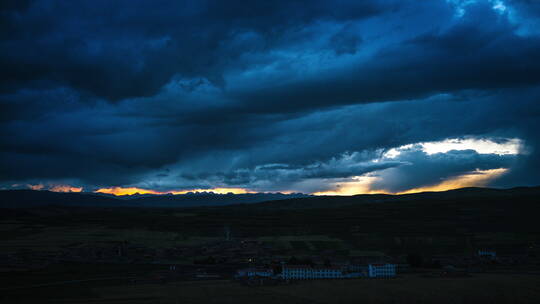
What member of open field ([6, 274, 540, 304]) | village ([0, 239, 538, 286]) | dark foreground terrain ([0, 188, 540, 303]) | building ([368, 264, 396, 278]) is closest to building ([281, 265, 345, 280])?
village ([0, 239, 538, 286])

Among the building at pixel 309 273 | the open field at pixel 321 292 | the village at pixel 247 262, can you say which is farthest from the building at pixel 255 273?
the open field at pixel 321 292

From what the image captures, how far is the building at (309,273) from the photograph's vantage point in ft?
300

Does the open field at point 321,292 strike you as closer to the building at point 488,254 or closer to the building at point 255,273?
the building at point 255,273

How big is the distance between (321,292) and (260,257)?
53.2 metres

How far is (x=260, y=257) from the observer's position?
12331 centimetres

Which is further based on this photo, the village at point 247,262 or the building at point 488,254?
the building at point 488,254

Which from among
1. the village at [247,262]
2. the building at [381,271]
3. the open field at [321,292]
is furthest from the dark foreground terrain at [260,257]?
the building at [381,271]

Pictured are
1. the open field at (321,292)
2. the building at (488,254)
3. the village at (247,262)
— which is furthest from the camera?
the building at (488,254)

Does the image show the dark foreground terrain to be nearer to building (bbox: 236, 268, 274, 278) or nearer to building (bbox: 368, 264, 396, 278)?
building (bbox: 368, 264, 396, 278)

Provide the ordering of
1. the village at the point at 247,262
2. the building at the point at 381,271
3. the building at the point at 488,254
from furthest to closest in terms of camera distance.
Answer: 1. the building at the point at 488,254
2. the building at the point at 381,271
3. the village at the point at 247,262

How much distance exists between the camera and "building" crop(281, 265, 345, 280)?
91.5m

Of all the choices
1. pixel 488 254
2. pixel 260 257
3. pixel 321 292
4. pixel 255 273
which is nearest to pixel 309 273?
pixel 255 273

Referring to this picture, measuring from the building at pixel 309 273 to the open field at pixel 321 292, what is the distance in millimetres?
6294

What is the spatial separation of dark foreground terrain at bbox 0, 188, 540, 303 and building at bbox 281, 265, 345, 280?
5.38 meters
